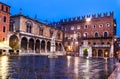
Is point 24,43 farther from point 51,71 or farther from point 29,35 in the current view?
point 51,71

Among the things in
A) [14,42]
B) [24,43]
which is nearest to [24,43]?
[24,43]

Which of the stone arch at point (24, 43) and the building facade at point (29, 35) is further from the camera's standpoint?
the stone arch at point (24, 43)

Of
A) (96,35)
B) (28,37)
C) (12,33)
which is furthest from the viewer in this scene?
(96,35)

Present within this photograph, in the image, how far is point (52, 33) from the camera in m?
53.7

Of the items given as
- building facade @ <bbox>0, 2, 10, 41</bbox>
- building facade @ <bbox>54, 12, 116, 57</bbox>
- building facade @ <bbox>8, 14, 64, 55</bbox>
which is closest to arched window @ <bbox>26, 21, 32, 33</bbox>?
building facade @ <bbox>8, 14, 64, 55</bbox>

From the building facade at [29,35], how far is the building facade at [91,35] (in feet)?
20.3

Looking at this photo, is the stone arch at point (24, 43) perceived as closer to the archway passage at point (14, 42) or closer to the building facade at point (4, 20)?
the archway passage at point (14, 42)

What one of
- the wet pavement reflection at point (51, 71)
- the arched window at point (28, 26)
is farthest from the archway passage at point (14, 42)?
the wet pavement reflection at point (51, 71)

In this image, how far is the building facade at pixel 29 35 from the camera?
38.1 m

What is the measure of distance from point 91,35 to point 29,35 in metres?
22.8

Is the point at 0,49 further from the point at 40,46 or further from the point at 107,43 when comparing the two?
the point at 107,43

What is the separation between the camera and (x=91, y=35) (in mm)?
55156

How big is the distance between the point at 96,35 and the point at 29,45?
2292 cm

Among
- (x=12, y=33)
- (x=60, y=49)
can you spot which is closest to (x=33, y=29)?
(x=12, y=33)
